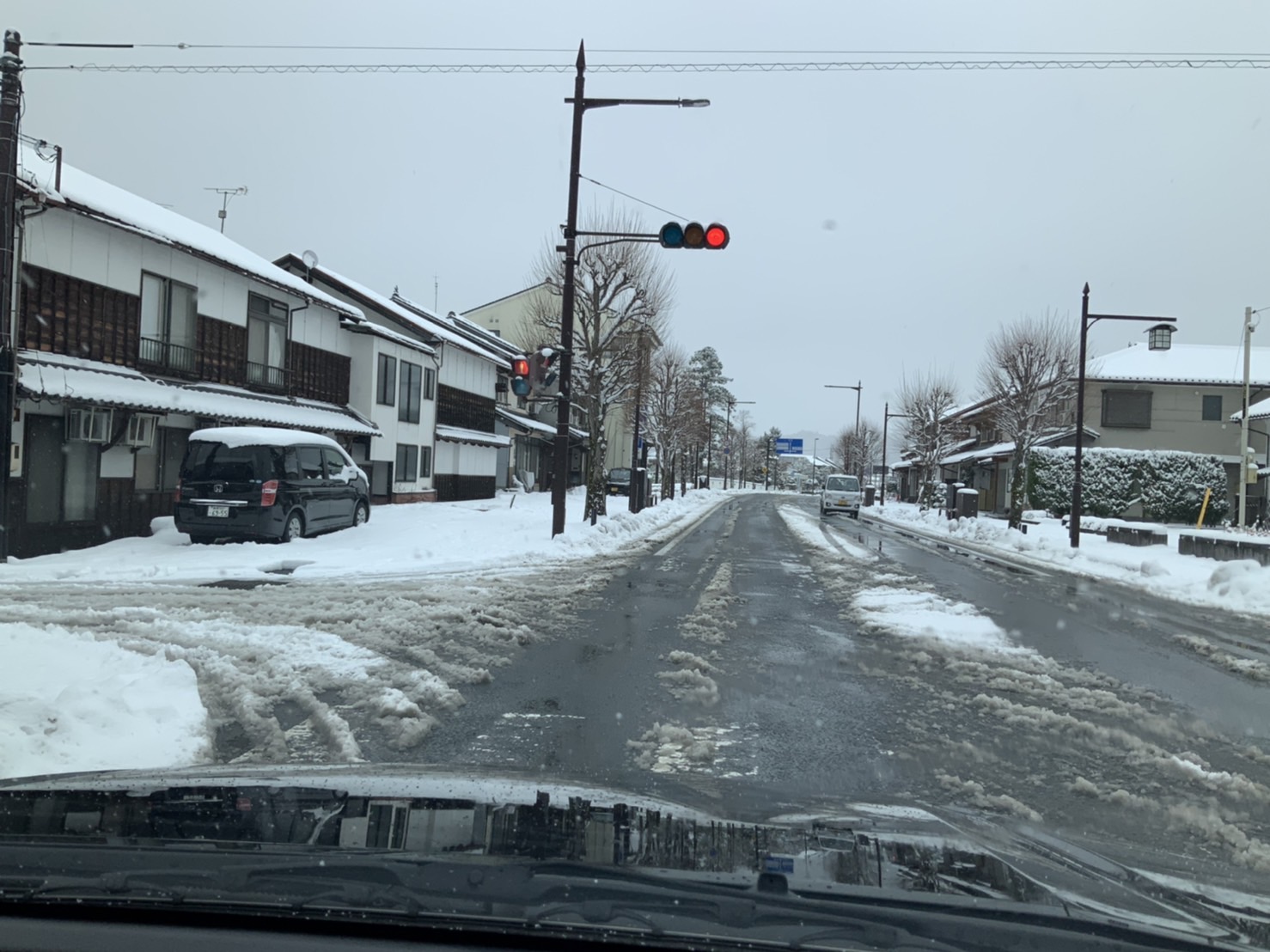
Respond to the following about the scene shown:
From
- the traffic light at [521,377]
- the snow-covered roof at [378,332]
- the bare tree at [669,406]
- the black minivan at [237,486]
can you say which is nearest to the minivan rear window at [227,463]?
the black minivan at [237,486]

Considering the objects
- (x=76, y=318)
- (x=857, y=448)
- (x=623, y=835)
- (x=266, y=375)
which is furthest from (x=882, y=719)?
(x=857, y=448)

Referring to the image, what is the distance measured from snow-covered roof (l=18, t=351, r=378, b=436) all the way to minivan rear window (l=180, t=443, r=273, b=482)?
1.39 m

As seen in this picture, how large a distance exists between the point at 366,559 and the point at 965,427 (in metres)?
50.4

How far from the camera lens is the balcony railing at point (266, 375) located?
22.1 meters

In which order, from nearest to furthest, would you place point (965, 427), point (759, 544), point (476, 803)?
point (476, 803), point (759, 544), point (965, 427)

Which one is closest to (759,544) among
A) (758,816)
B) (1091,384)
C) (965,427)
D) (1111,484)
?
(758,816)

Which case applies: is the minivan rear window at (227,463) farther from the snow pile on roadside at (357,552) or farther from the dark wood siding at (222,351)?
the dark wood siding at (222,351)

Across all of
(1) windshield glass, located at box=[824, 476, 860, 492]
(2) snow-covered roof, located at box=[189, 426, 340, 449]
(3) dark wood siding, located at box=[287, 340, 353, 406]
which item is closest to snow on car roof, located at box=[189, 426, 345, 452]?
(2) snow-covered roof, located at box=[189, 426, 340, 449]

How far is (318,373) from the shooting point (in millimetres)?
25594

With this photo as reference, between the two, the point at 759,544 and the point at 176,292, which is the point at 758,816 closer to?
the point at 759,544

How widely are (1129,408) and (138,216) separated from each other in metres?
41.8

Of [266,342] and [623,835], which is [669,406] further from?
[623,835]

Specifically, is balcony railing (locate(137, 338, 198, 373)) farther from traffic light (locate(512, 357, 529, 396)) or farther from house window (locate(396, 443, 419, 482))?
house window (locate(396, 443, 419, 482))

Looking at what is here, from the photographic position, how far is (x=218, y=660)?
278 inches
